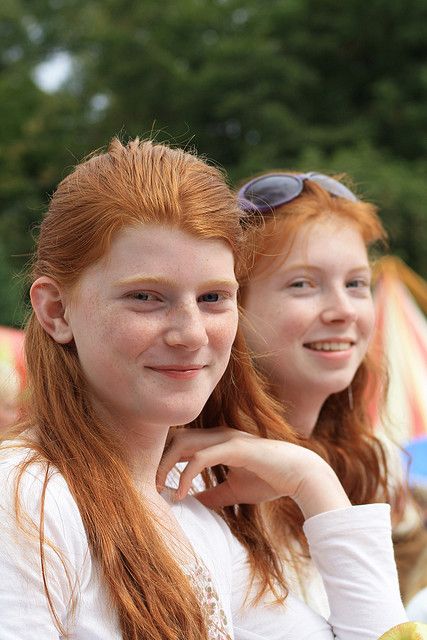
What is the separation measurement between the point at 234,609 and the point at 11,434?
20.3 inches

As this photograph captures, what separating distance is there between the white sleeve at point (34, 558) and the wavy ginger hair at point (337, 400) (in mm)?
790

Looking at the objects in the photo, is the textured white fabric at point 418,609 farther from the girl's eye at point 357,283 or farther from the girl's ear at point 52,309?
the girl's ear at point 52,309

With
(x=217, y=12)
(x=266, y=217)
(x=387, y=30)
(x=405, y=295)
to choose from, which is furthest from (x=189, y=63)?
(x=266, y=217)

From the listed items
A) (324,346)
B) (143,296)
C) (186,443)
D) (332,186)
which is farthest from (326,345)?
(143,296)

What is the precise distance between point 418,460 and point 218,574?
3.11m

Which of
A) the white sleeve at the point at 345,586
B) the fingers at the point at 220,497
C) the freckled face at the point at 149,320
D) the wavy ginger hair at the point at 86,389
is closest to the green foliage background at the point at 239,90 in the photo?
the fingers at the point at 220,497

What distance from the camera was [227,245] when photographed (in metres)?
1.37

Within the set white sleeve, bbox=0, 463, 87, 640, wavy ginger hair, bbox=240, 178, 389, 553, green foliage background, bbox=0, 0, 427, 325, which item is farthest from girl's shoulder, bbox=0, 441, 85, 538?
green foliage background, bbox=0, 0, 427, 325

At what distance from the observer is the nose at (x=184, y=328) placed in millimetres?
1282

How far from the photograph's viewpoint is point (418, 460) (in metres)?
4.40

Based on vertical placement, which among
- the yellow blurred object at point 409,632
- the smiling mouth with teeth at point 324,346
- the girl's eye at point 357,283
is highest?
the girl's eye at point 357,283

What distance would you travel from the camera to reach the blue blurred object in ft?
14.0

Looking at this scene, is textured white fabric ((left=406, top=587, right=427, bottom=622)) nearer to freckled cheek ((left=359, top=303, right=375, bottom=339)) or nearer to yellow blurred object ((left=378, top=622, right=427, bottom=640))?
freckled cheek ((left=359, top=303, right=375, bottom=339))

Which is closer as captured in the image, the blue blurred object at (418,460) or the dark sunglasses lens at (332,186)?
the dark sunglasses lens at (332,186)
